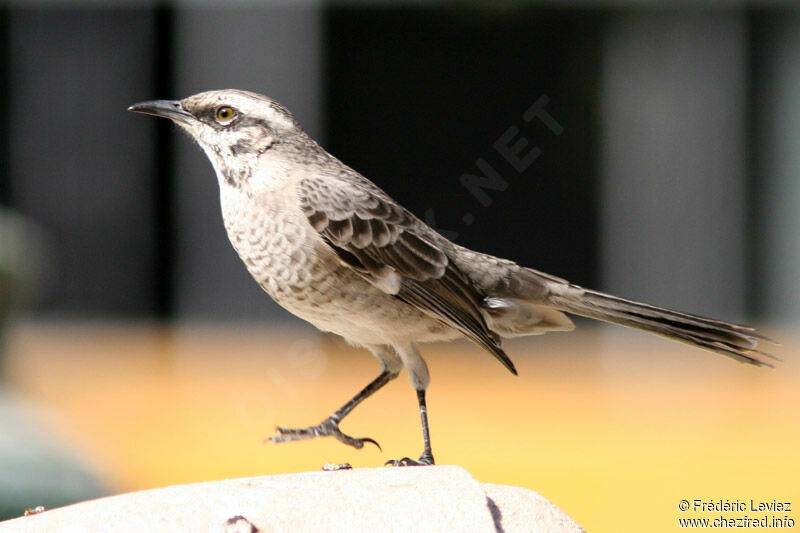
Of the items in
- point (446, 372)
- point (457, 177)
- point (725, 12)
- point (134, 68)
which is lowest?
point (446, 372)

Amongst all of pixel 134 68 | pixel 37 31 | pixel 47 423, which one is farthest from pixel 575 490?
pixel 37 31

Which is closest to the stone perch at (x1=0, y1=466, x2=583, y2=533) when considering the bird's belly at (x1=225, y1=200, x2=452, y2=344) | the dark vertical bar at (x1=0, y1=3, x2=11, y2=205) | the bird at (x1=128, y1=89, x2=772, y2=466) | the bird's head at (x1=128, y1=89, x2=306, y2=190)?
the bird at (x1=128, y1=89, x2=772, y2=466)

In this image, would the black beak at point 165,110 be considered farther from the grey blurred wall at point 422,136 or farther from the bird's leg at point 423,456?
the grey blurred wall at point 422,136

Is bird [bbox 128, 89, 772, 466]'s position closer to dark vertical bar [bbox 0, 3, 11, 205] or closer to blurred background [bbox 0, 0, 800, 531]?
blurred background [bbox 0, 0, 800, 531]

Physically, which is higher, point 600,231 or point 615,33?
point 615,33

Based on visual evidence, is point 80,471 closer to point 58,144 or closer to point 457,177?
point 457,177

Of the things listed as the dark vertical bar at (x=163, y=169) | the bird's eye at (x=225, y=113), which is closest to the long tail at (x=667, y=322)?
the bird's eye at (x=225, y=113)
